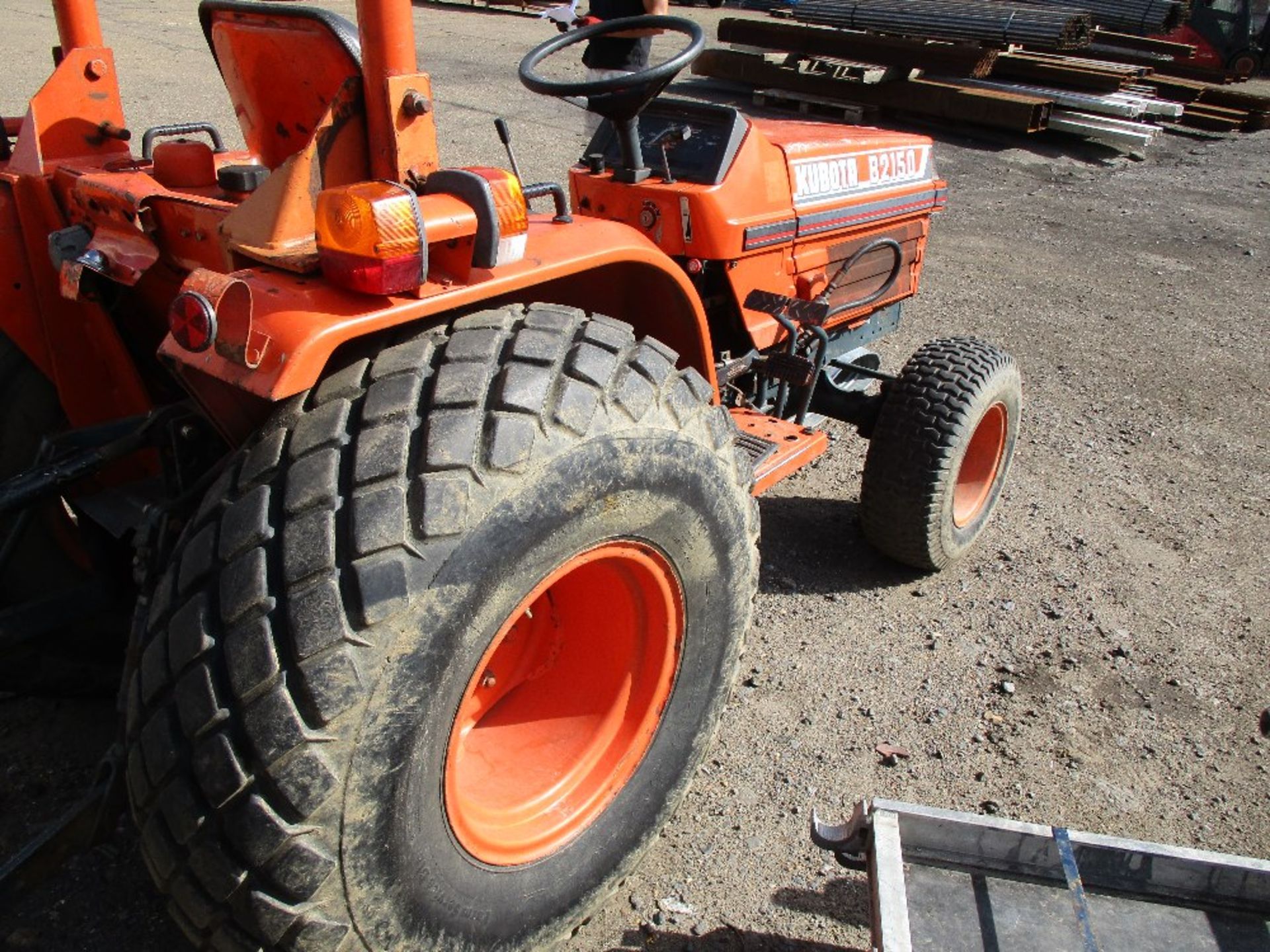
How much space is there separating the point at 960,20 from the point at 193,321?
36.6 feet

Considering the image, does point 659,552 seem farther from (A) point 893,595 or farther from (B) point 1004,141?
(B) point 1004,141

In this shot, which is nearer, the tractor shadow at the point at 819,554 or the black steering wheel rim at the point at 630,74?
the black steering wheel rim at the point at 630,74

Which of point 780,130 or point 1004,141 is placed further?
point 1004,141

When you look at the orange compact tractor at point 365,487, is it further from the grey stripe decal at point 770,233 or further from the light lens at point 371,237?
the grey stripe decal at point 770,233

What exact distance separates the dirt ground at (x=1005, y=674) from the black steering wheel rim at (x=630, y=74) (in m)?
1.62

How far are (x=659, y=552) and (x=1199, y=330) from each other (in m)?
5.51

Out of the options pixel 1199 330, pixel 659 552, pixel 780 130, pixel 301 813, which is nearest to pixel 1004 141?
pixel 1199 330

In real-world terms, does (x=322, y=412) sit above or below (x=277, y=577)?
above

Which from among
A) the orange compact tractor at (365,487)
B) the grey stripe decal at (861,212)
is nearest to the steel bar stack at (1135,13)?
the grey stripe decal at (861,212)

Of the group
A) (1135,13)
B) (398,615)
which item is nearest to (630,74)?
(398,615)

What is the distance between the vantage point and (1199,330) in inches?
243

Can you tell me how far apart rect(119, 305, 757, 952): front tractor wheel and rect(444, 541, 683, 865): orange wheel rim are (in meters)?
0.01

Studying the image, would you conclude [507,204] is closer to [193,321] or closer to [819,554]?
[193,321]

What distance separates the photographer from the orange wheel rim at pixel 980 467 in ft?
11.7
